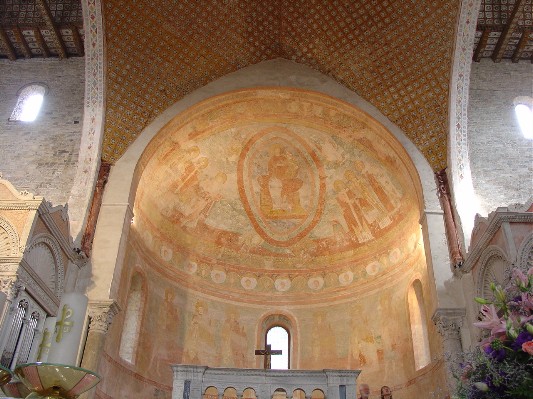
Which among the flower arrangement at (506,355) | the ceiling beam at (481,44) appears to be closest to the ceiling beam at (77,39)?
the ceiling beam at (481,44)

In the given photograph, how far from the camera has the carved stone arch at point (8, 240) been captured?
31.0 feet

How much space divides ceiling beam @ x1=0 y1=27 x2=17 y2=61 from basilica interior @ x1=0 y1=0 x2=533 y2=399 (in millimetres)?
64

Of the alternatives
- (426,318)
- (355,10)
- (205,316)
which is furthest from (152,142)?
(426,318)

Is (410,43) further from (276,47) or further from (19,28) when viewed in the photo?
(19,28)

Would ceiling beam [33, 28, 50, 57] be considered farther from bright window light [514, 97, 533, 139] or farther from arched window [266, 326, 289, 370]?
bright window light [514, 97, 533, 139]

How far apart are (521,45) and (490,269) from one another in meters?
7.95

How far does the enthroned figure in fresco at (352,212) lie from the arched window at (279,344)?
350 centimetres

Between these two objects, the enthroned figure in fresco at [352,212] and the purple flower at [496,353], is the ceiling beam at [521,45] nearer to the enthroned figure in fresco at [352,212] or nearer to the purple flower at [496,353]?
the enthroned figure in fresco at [352,212]

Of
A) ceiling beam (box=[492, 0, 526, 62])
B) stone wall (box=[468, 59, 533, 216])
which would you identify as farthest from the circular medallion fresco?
ceiling beam (box=[492, 0, 526, 62])

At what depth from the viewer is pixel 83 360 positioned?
11.0 m

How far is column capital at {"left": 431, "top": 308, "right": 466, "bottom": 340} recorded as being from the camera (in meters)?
11.4

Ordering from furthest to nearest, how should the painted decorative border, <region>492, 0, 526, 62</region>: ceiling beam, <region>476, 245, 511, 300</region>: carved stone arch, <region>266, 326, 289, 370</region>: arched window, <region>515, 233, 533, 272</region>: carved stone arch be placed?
1. <region>266, 326, 289, 370</region>: arched window
2. <region>492, 0, 526, 62</region>: ceiling beam
3. the painted decorative border
4. <region>476, 245, 511, 300</region>: carved stone arch
5. <region>515, 233, 533, 272</region>: carved stone arch

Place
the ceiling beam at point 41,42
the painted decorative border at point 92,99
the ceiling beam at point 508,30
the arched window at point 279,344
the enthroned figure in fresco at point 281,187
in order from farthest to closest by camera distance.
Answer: the enthroned figure in fresco at point 281,187, the arched window at point 279,344, the ceiling beam at point 41,42, the ceiling beam at point 508,30, the painted decorative border at point 92,99

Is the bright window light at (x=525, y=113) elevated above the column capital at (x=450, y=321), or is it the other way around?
the bright window light at (x=525, y=113)
